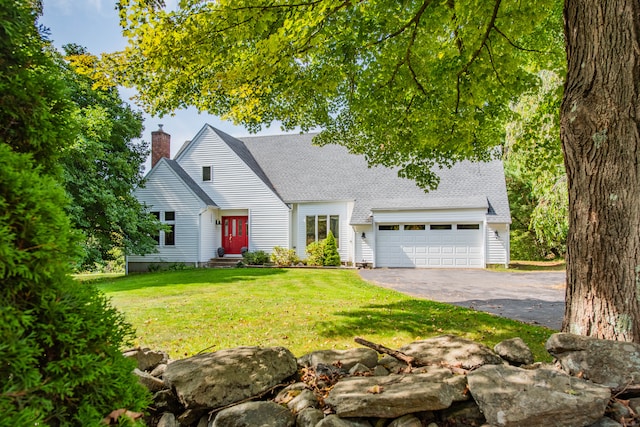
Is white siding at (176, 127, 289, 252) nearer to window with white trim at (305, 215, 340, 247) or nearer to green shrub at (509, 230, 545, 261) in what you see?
window with white trim at (305, 215, 340, 247)

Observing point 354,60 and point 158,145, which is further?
point 158,145

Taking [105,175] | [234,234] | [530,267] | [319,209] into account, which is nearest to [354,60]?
[319,209]

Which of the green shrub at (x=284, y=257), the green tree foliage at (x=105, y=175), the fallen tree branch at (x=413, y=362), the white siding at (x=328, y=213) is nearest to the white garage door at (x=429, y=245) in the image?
the white siding at (x=328, y=213)

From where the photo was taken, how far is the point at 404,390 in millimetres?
2971

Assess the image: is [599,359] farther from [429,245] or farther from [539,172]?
[429,245]

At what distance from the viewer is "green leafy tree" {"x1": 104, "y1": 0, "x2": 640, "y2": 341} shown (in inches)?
147

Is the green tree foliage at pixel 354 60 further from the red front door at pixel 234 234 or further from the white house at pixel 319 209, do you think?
the red front door at pixel 234 234

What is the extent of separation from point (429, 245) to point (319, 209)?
5.82m

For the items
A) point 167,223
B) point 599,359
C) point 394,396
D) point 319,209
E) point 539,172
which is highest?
point 539,172

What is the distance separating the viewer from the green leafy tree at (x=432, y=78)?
12.2 ft

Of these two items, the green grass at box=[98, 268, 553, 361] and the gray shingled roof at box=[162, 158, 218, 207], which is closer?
the green grass at box=[98, 268, 553, 361]

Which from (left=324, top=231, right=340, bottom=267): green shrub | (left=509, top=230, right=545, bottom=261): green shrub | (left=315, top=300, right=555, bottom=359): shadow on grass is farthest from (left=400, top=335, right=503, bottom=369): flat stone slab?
(left=509, top=230, right=545, bottom=261): green shrub

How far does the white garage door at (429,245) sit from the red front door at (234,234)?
7085mm

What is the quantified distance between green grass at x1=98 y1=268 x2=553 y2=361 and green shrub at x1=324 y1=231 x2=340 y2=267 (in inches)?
310
